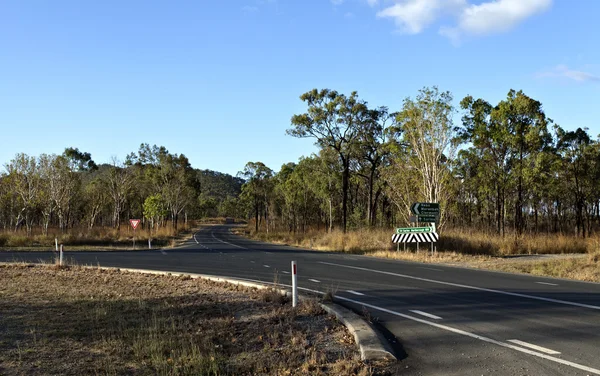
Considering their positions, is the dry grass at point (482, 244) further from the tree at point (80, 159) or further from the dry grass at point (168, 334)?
the tree at point (80, 159)

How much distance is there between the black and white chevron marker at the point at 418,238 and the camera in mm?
25578

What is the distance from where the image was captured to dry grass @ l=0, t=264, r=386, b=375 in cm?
640

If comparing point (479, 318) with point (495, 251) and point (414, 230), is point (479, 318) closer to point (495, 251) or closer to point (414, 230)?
point (414, 230)

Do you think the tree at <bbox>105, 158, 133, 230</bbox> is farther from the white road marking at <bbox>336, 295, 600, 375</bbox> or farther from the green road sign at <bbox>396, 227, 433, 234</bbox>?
the white road marking at <bbox>336, 295, 600, 375</bbox>

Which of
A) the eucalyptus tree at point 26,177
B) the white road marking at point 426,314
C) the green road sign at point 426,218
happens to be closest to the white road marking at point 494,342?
the white road marking at point 426,314

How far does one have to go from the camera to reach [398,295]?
39.0ft

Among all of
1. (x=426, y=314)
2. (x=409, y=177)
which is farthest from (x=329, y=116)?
(x=426, y=314)

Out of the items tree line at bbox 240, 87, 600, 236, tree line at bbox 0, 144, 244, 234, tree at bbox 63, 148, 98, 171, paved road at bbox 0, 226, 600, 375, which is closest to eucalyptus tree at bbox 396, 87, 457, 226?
tree line at bbox 240, 87, 600, 236

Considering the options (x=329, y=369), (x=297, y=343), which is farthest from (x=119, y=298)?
(x=329, y=369)

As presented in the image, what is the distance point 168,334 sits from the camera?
27.3 feet

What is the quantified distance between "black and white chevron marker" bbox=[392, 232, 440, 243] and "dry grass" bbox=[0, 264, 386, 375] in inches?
587

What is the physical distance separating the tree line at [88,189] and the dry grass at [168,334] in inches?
1351

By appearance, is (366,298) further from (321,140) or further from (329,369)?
(321,140)

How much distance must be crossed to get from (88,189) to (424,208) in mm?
53603
